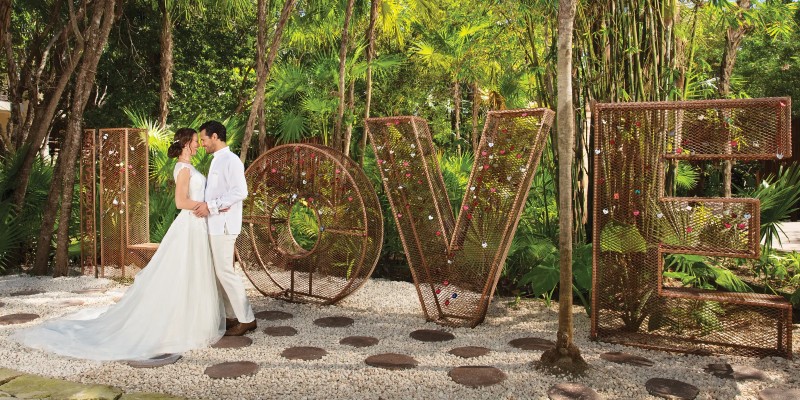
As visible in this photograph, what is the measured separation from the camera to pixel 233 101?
17016mm

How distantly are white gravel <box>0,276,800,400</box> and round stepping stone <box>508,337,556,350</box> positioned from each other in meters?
0.07

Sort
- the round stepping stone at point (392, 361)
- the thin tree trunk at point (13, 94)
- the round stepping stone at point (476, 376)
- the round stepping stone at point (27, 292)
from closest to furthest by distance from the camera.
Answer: the round stepping stone at point (476, 376) → the round stepping stone at point (392, 361) → the round stepping stone at point (27, 292) → the thin tree trunk at point (13, 94)

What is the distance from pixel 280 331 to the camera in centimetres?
489

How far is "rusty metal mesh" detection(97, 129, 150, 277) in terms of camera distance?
22.5 ft

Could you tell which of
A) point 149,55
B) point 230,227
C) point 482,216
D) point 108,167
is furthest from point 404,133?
point 149,55

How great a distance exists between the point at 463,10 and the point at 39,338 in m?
5.43

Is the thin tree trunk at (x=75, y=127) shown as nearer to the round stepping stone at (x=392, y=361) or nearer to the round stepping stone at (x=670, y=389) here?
the round stepping stone at (x=392, y=361)

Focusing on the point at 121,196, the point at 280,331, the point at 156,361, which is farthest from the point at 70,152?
the point at 156,361

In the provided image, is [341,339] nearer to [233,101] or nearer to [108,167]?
[108,167]

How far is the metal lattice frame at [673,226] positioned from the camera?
406cm

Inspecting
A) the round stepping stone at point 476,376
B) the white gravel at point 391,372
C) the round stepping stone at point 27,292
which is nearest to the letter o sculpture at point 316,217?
the white gravel at point 391,372

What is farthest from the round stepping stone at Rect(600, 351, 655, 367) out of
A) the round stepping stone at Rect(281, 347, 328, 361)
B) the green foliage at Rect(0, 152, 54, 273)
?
the green foliage at Rect(0, 152, 54, 273)

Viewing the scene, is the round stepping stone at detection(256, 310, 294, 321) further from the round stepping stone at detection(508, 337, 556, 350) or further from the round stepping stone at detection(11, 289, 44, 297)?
the round stepping stone at detection(11, 289, 44, 297)

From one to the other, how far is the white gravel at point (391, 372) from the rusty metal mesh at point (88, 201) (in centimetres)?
162
